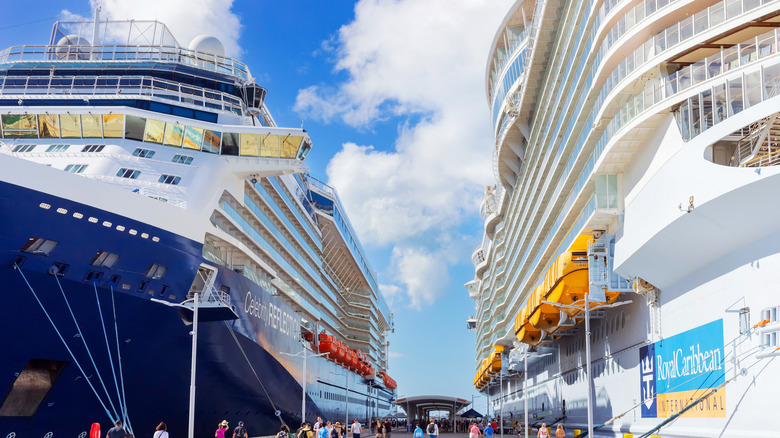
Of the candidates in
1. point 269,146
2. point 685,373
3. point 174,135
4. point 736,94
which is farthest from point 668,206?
point 174,135

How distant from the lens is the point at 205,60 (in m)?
38.9

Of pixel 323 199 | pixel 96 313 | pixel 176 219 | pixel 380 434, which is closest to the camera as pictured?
pixel 96 313

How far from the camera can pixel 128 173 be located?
27.3 meters

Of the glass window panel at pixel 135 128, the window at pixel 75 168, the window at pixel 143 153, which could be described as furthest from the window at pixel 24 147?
the window at pixel 143 153

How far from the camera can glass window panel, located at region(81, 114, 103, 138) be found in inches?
1137

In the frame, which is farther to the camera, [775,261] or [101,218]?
[101,218]

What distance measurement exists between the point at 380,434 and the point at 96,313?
16.2 meters

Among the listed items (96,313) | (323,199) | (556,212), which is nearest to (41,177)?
(96,313)

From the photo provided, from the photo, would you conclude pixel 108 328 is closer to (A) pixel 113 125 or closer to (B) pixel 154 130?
(B) pixel 154 130

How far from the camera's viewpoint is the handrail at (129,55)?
35.8 meters

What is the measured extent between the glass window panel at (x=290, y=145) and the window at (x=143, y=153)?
16.1 feet

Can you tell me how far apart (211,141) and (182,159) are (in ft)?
4.34

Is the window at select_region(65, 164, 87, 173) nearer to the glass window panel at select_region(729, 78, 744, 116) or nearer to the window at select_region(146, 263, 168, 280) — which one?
the window at select_region(146, 263, 168, 280)

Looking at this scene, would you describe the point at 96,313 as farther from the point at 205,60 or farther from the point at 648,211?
the point at 205,60
